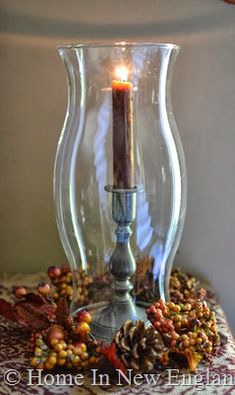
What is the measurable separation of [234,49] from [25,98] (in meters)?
0.31

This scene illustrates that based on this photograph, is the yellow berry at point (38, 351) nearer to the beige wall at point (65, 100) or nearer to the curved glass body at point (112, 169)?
the curved glass body at point (112, 169)

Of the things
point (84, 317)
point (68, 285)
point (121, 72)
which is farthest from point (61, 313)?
point (121, 72)

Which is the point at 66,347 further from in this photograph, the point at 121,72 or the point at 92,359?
the point at 121,72

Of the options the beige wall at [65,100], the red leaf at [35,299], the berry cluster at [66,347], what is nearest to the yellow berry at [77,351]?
the berry cluster at [66,347]

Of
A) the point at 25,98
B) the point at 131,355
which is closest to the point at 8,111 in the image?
the point at 25,98

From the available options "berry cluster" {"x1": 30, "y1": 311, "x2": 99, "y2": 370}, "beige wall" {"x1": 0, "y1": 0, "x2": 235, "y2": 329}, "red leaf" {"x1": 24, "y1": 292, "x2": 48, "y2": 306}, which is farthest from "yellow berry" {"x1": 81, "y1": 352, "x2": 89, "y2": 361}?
"beige wall" {"x1": 0, "y1": 0, "x2": 235, "y2": 329}

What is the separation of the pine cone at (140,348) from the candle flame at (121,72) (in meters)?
0.30

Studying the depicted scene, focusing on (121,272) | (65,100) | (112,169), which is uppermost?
(65,100)

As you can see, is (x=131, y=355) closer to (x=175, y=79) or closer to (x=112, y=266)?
(x=112, y=266)

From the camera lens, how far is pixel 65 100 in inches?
37.5

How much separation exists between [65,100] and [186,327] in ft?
1.29

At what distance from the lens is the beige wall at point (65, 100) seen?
3.03 feet

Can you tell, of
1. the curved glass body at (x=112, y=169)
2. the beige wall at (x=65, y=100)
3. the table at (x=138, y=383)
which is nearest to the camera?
the table at (x=138, y=383)

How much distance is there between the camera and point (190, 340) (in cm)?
72
